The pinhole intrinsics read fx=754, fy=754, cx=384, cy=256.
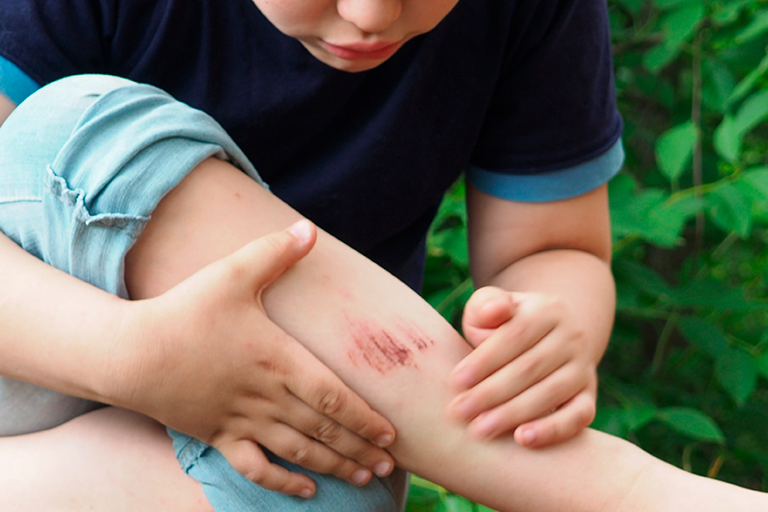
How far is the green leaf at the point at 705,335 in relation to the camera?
1257mm

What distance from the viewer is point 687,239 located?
166 cm

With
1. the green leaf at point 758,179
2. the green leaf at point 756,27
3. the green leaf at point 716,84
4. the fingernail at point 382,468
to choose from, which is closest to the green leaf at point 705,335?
the green leaf at point 758,179

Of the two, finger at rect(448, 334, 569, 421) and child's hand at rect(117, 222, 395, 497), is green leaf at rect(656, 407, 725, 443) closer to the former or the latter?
finger at rect(448, 334, 569, 421)

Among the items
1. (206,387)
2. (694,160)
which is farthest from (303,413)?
(694,160)

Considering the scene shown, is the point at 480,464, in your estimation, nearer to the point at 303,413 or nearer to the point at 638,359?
the point at 303,413

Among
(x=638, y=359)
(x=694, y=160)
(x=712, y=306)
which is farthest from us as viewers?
(x=638, y=359)

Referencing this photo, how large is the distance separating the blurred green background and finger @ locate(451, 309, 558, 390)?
24 centimetres

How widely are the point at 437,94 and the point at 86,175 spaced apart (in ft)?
1.50

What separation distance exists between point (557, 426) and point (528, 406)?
3 centimetres

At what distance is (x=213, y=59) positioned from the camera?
830 mm

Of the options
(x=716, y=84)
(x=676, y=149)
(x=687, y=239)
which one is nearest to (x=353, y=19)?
(x=676, y=149)

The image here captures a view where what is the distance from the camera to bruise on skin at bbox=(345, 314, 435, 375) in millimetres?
634

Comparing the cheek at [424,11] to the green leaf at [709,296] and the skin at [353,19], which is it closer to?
the skin at [353,19]

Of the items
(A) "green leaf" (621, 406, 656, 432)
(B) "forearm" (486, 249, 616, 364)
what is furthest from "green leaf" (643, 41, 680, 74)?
(A) "green leaf" (621, 406, 656, 432)
